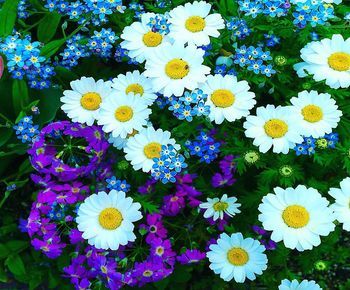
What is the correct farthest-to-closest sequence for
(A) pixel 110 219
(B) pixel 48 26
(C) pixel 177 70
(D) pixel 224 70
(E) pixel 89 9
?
(B) pixel 48 26
(E) pixel 89 9
(D) pixel 224 70
(C) pixel 177 70
(A) pixel 110 219

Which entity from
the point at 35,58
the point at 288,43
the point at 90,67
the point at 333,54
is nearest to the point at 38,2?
the point at 90,67

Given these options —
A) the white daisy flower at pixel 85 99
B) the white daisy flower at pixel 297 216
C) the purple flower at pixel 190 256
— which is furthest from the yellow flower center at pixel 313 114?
the white daisy flower at pixel 85 99

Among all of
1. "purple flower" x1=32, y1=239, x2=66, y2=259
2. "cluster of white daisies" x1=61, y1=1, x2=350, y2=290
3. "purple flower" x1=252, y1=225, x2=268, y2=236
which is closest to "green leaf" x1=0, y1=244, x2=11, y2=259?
"purple flower" x1=32, y1=239, x2=66, y2=259

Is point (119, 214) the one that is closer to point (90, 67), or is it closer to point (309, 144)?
point (309, 144)

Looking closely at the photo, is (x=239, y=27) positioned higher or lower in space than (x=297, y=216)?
higher

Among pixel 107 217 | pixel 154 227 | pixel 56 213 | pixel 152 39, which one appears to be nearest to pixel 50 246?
pixel 56 213

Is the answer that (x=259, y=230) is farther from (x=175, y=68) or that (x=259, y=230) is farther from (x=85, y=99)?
(x=85, y=99)

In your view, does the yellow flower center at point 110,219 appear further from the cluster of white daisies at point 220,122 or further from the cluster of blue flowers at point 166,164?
the cluster of blue flowers at point 166,164
